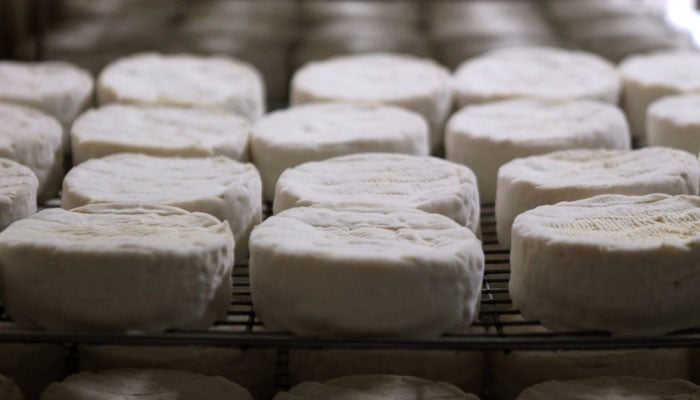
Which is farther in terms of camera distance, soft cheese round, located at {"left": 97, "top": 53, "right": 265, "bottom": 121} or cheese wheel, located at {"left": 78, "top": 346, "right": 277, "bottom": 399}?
soft cheese round, located at {"left": 97, "top": 53, "right": 265, "bottom": 121}

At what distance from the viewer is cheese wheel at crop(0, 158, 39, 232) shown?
1.64 m

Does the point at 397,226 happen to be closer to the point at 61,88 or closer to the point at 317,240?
the point at 317,240

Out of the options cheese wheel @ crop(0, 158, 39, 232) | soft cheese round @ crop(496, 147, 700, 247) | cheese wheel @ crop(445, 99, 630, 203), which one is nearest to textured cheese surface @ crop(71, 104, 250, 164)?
cheese wheel @ crop(0, 158, 39, 232)

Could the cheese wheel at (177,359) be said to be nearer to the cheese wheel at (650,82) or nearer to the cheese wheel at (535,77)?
the cheese wheel at (535,77)

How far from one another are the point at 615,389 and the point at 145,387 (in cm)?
71

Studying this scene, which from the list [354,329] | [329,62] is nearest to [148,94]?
[329,62]

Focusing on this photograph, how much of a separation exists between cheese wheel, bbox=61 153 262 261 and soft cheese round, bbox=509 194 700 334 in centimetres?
49

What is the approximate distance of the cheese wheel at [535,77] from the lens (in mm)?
2375

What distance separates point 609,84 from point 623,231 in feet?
3.19

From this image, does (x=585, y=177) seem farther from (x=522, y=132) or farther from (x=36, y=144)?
(x=36, y=144)

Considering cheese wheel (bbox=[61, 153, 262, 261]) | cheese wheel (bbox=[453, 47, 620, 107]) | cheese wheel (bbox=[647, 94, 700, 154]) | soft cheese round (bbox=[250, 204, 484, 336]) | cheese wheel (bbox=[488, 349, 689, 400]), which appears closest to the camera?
soft cheese round (bbox=[250, 204, 484, 336])

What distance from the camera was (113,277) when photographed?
1.39 metres

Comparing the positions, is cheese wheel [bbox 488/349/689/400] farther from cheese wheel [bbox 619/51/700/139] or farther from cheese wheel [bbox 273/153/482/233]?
cheese wheel [bbox 619/51/700/139]

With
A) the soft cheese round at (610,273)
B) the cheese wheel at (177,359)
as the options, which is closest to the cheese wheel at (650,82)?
the soft cheese round at (610,273)
